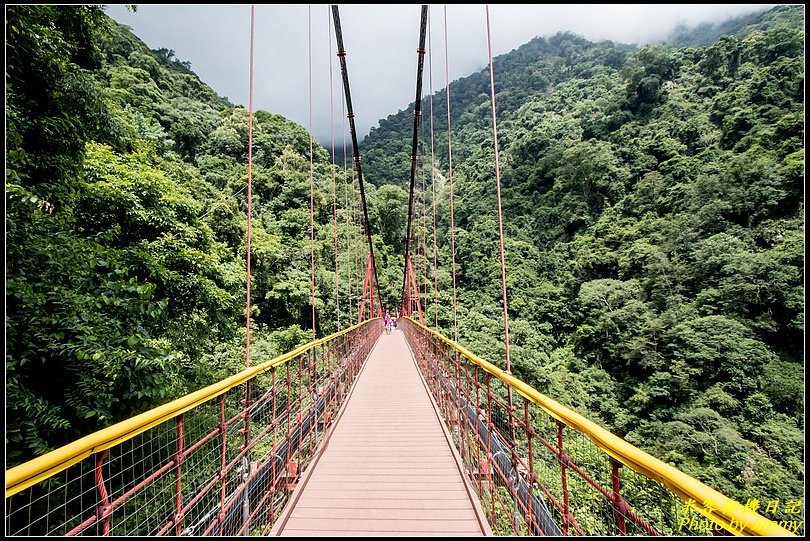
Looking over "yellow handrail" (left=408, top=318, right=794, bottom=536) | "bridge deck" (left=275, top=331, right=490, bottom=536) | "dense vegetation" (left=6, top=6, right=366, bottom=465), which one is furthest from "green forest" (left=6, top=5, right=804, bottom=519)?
"yellow handrail" (left=408, top=318, right=794, bottom=536)

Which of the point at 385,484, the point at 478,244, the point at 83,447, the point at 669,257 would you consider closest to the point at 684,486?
the point at 83,447

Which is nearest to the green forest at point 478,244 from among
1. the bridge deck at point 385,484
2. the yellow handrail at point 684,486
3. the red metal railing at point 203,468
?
the red metal railing at point 203,468

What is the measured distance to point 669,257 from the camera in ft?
55.1

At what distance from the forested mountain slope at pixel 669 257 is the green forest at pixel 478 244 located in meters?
0.11

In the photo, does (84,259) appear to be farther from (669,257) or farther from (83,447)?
(669,257)

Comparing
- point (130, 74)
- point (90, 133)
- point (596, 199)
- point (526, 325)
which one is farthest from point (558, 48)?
point (90, 133)

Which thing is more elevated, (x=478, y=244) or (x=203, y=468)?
(x=478, y=244)

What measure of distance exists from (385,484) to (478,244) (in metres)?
25.0

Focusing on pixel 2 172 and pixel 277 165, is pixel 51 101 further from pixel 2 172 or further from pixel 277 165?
pixel 277 165

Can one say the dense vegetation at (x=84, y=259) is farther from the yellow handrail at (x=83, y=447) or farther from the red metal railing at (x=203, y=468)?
the yellow handrail at (x=83, y=447)

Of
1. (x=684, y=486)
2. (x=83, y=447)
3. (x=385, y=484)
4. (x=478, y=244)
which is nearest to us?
(x=684, y=486)

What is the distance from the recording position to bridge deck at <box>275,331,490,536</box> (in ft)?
5.44

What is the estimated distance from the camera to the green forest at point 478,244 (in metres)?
2.42

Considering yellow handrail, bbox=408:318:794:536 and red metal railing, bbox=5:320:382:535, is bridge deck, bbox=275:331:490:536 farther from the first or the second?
yellow handrail, bbox=408:318:794:536
